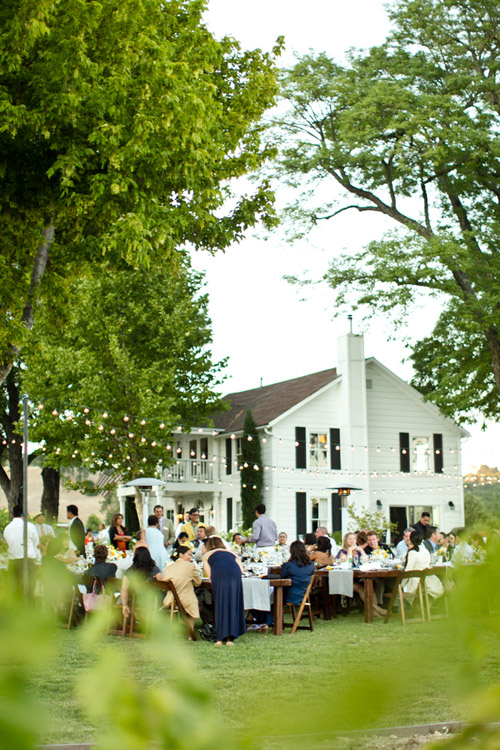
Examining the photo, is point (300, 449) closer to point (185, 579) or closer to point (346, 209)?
point (346, 209)

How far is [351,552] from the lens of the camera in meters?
15.6

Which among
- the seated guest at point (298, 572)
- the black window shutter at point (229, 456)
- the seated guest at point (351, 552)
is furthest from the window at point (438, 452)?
the seated guest at point (298, 572)

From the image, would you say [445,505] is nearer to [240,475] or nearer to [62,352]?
[240,475]

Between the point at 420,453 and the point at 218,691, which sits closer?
the point at 218,691

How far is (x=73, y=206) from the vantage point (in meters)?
11.5

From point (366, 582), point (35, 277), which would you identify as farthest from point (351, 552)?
point (35, 277)

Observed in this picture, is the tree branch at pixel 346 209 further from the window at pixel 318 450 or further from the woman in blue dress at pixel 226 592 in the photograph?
the woman in blue dress at pixel 226 592

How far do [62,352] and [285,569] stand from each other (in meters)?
17.9

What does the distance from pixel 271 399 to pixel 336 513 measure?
21.4 feet

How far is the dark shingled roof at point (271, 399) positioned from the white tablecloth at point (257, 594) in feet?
72.3

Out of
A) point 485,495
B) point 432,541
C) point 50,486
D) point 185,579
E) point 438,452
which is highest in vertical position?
point 438,452

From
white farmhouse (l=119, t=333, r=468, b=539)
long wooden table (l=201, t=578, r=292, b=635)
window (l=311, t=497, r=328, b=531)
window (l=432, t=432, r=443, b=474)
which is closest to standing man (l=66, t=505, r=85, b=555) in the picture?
long wooden table (l=201, t=578, r=292, b=635)

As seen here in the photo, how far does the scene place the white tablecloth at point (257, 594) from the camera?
12961 millimetres

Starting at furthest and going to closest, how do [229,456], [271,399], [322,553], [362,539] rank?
[271,399] → [229,456] → [362,539] → [322,553]
